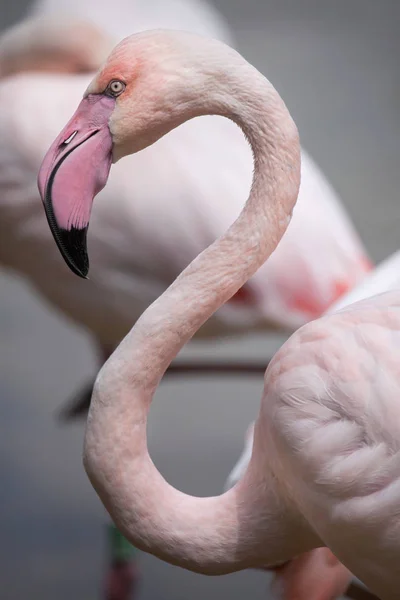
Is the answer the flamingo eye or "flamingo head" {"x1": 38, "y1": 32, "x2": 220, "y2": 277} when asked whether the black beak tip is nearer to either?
"flamingo head" {"x1": 38, "y1": 32, "x2": 220, "y2": 277}

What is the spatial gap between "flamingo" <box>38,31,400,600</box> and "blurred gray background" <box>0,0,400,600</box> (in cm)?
117

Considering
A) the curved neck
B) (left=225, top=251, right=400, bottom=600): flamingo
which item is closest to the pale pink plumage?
(left=225, top=251, right=400, bottom=600): flamingo

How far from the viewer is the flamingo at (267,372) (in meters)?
1.05

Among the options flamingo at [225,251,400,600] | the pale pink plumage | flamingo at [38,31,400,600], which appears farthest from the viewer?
the pale pink plumage

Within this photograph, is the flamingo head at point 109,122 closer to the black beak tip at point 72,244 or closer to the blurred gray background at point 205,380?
the black beak tip at point 72,244

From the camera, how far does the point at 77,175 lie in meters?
1.12

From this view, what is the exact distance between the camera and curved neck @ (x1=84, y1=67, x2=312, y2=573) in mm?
1138

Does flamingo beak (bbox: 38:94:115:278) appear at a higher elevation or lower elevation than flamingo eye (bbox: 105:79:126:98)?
lower

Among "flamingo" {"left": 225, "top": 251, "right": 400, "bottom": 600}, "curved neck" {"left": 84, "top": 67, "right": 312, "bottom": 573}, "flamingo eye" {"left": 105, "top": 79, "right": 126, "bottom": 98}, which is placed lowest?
"flamingo" {"left": 225, "top": 251, "right": 400, "bottom": 600}

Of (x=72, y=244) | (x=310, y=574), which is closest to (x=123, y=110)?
(x=72, y=244)

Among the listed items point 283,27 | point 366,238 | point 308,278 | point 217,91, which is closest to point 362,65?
point 283,27

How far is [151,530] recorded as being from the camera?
115cm

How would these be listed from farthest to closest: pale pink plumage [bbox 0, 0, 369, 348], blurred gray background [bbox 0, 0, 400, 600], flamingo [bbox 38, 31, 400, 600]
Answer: blurred gray background [bbox 0, 0, 400, 600], pale pink plumage [bbox 0, 0, 369, 348], flamingo [bbox 38, 31, 400, 600]

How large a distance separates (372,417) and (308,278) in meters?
1.04
